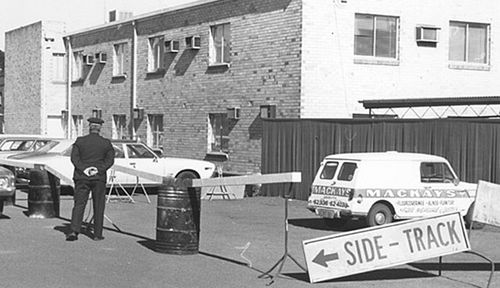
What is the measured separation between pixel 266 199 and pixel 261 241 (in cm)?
865

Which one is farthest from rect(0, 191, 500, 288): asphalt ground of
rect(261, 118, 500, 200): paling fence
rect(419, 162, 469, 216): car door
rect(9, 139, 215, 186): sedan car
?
rect(9, 139, 215, 186): sedan car

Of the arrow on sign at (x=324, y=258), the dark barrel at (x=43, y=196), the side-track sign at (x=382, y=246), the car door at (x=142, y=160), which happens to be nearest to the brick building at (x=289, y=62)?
the car door at (x=142, y=160)

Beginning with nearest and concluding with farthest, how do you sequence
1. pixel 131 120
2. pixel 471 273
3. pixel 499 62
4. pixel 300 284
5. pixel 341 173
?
1. pixel 300 284
2. pixel 471 273
3. pixel 341 173
4. pixel 499 62
5. pixel 131 120

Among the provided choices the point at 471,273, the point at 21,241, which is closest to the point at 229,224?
the point at 21,241

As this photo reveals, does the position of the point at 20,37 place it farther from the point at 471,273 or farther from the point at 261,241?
the point at 471,273

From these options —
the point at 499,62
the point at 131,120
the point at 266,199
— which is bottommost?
the point at 266,199

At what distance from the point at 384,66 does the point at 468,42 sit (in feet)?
11.5

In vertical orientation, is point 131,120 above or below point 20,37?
below

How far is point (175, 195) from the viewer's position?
1200cm

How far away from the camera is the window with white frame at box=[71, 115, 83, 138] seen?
1490 inches

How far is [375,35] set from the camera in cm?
2448

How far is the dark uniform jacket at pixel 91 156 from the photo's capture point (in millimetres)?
13336

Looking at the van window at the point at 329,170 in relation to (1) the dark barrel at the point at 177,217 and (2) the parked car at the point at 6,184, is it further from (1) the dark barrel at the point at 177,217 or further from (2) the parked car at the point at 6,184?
(2) the parked car at the point at 6,184

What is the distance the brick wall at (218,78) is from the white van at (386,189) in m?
7.41
